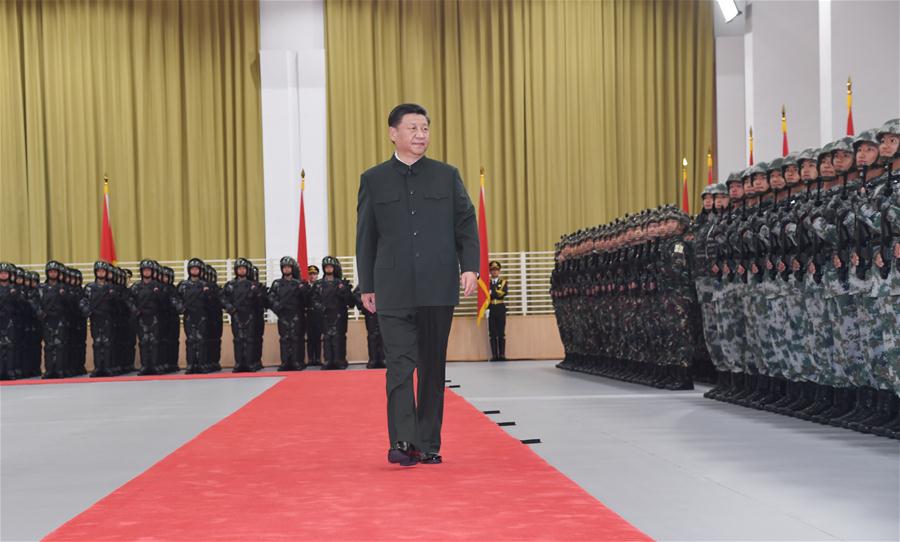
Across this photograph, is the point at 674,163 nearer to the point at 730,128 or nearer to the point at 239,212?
the point at 730,128

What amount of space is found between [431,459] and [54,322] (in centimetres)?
1012

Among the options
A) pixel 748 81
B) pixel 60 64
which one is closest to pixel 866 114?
pixel 748 81

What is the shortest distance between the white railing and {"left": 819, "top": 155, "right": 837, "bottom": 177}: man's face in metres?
10.0

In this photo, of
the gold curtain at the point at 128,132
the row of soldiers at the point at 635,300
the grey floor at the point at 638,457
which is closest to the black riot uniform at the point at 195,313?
the gold curtain at the point at 128,132

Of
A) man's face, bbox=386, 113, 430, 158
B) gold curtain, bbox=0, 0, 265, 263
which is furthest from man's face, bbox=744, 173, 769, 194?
gold curtain, bbox=0, 0, 265, 263

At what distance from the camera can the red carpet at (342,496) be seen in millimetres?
2984

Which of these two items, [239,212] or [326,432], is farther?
[239,212]

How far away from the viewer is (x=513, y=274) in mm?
17109

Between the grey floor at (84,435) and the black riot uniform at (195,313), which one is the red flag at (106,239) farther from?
the grey floor at (84,435)

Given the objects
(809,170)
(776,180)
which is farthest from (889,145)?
(776,180)

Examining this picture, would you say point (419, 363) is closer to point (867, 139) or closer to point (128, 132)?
point (867, 139)

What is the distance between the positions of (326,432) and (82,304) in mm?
8615

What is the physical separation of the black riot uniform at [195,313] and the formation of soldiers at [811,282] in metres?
7.44

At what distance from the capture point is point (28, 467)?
191 inches
